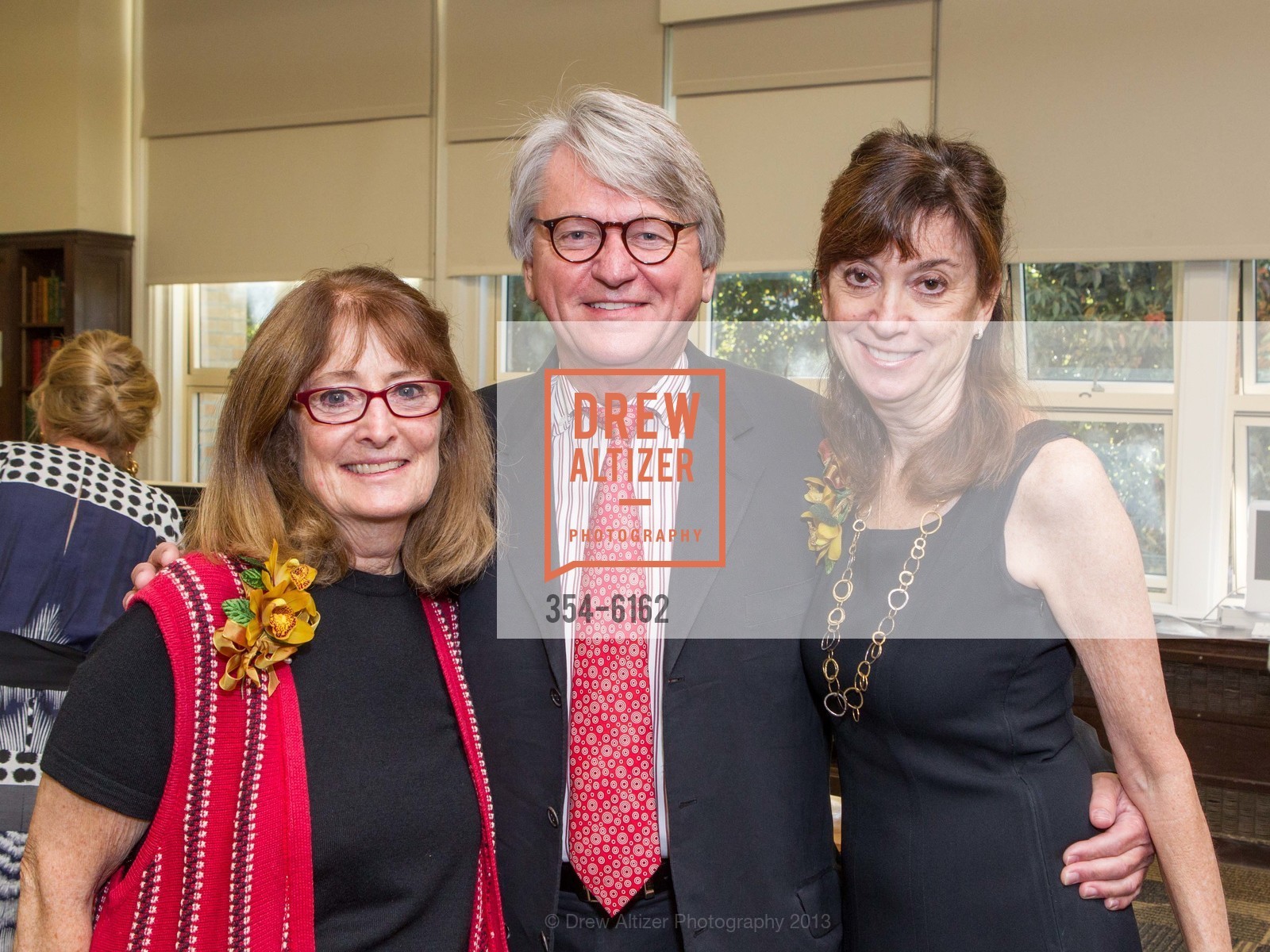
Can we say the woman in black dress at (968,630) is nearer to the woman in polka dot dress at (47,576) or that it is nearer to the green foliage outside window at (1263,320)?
the woman in polka dot dress at (47,576)

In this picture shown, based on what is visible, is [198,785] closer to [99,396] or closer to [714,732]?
[714,732]

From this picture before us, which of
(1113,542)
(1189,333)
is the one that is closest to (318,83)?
(1189,333)

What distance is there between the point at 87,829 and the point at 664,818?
0.74 metres

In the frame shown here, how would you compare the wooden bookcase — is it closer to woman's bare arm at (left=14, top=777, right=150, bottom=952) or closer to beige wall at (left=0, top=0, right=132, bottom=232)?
beige wall at (left=0, top=0, right=132, bottom=232)

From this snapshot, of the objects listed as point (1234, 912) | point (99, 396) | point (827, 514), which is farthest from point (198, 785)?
point (1234, 912)

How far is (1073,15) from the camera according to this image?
432 cm

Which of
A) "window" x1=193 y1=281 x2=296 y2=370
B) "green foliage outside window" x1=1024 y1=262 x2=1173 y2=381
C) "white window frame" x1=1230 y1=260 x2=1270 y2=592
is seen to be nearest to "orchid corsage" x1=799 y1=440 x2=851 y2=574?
"green foliage outside window" x1=1024 y1=262 x2=1173 y2=381

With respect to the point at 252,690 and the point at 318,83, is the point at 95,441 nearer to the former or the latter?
the point at 252,690

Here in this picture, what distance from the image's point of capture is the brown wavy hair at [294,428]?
144cm

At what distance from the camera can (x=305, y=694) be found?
140 cm

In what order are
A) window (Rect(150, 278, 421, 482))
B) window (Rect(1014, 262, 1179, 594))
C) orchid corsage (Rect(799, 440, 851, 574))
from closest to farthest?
orchid corsage (Rect(799, 440, 851, 574)), window (Rect(1014, 262, 1179, 594)), window (Rect(150, 278, 421, 482))

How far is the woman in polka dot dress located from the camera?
2.44 metres

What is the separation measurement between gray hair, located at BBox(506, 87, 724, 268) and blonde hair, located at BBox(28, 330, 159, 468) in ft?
5.77

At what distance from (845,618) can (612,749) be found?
0.38 metres
